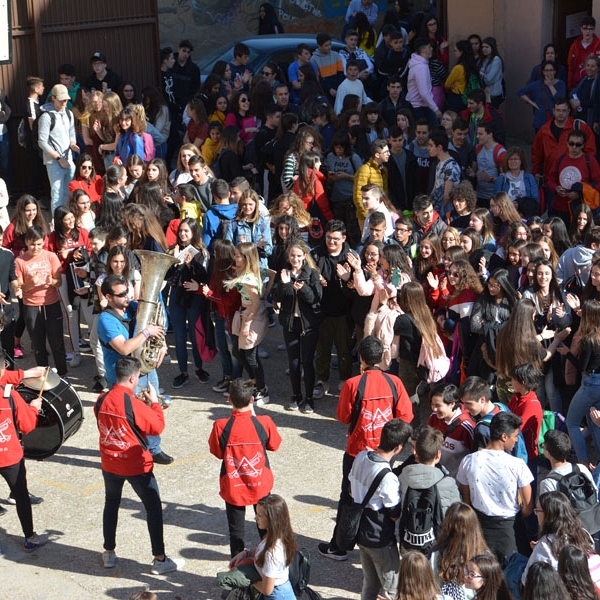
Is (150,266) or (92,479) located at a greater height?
(150,266)

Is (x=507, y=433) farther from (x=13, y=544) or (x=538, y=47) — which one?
(x=538, y=47)

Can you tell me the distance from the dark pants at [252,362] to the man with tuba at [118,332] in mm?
1191

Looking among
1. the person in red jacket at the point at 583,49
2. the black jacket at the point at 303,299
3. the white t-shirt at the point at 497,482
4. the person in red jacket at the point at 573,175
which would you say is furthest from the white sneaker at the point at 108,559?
the person in red jacket at the point at 583,49

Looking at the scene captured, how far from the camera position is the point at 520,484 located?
6.81m

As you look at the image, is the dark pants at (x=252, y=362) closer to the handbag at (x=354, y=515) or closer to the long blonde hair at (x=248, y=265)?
the long blonde hair at (x=248, y=265)

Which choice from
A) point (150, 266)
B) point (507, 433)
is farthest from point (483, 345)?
point (150, 266)

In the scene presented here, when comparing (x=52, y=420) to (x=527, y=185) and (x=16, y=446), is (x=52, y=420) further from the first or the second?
(x=527, y=185)

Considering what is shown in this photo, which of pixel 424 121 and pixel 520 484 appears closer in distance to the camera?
pixel 520 484

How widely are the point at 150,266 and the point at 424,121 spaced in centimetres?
467

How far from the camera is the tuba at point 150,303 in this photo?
941 cm

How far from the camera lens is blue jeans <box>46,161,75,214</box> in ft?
47.9

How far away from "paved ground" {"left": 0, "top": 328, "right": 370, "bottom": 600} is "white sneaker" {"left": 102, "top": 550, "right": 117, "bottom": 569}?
5 cm

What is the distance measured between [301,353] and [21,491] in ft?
10.4

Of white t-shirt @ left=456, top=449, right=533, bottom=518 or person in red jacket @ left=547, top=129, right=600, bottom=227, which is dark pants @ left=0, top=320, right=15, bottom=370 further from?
person in red jacket @ left=547, top=129, right=600, bottom=227
